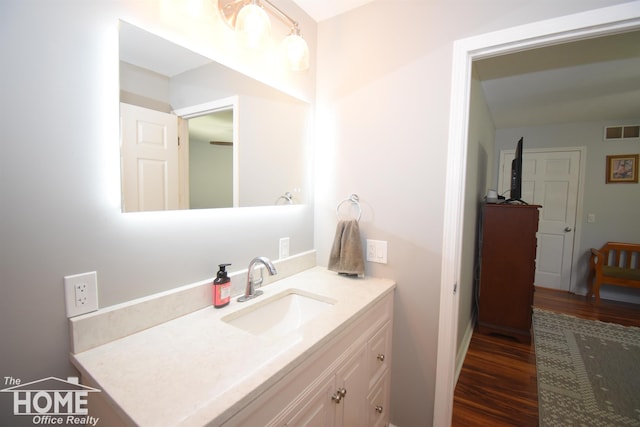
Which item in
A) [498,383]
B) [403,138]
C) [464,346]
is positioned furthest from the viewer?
[464,346]

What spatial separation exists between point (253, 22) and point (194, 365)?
1.27 metres

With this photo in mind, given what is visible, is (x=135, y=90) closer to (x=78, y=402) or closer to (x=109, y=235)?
(x=109, y=235)

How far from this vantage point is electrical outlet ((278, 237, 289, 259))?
157 cm

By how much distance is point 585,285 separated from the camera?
3.88 meters

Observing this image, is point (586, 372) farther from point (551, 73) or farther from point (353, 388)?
point (551, 73)

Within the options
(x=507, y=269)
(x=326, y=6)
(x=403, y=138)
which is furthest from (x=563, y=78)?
(x=326, y=6)

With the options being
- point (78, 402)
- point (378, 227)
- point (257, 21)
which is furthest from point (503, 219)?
point (78, 402)

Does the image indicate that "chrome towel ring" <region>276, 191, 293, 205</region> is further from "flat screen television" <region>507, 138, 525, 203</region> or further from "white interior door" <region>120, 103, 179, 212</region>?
"flat screen television" <region>507, 138, 525, 203</region>

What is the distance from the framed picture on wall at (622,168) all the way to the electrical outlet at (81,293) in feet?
17.8

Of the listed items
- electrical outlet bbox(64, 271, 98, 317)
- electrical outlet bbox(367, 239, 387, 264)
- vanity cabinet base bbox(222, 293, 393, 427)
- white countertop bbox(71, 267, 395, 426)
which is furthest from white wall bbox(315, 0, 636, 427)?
electrical outlet bbox(64, 271, 98, 317)

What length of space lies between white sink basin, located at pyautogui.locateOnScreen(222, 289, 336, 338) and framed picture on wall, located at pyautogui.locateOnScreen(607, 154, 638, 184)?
4.61m

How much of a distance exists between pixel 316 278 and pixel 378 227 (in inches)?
17.9

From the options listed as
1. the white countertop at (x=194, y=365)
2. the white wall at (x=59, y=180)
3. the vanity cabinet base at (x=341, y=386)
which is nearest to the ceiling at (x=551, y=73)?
the white wall at (x=59, y=180)

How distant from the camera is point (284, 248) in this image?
1593mm
